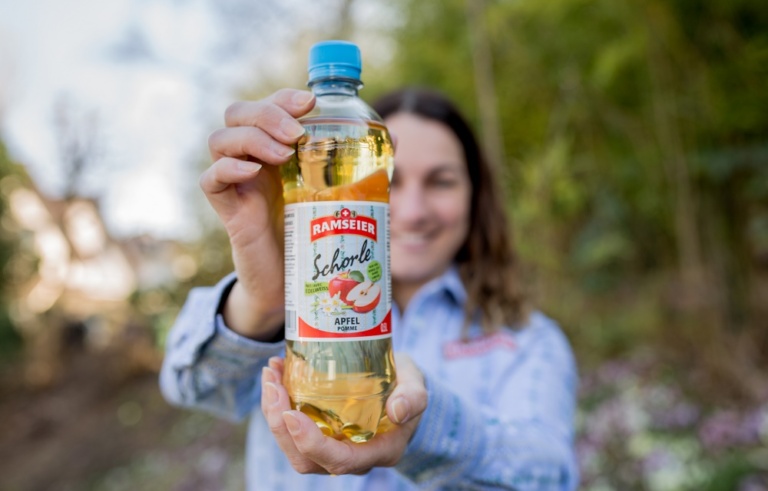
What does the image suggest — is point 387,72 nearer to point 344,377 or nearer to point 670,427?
point 670,427

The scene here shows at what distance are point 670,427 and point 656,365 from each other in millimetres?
815

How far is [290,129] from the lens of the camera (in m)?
0.97

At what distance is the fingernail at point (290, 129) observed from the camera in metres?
0.97

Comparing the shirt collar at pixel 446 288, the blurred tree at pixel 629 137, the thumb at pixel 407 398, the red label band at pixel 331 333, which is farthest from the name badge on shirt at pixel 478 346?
the blurred tree at pixel 629 137

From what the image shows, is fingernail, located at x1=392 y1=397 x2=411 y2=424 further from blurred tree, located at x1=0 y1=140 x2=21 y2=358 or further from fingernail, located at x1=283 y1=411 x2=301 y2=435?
blurred tree, located at x1=0 y1=140 x2=21 y2=358

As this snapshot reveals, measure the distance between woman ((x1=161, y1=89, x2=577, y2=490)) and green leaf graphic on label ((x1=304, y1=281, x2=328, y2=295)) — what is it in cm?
13

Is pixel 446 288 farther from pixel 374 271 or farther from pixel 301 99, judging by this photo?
pixel 301 99

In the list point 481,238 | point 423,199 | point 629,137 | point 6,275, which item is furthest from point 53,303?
point 423,199

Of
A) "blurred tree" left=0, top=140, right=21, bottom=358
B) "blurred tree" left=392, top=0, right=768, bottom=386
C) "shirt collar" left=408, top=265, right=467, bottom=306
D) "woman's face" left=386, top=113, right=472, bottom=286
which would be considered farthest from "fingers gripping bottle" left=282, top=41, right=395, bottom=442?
"blurred tree" left=0, top=140, right=21, bottom=358

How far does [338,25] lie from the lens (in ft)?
21.6

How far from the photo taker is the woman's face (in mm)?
1669

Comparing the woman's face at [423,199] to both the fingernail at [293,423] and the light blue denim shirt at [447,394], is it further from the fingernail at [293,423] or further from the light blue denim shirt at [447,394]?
the fingernail at [293,423]

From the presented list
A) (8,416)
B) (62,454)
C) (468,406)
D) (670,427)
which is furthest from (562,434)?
(8,416)

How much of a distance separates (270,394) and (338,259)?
0.25 m
